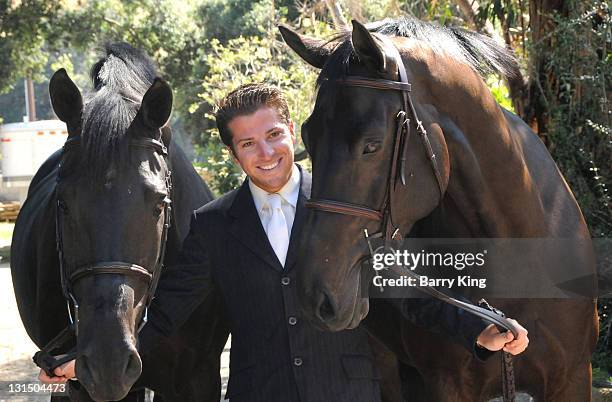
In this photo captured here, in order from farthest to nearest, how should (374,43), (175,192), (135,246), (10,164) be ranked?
(10,164) < (175,192) < (135,246) < (374,43)

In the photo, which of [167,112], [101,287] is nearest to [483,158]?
[167,112]

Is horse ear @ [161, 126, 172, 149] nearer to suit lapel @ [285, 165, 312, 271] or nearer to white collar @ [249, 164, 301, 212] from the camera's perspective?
white collar @ [249, 164, 301, 212]

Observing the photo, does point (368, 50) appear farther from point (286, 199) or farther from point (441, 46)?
point (286, 199)

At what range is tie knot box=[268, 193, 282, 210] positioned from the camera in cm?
316

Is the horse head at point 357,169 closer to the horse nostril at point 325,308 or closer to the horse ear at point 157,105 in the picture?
the horse nostril at point 325,308

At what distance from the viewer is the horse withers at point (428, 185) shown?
261cm

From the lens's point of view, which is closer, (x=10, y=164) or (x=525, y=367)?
(x=525, y=367)

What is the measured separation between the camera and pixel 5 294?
11617mm

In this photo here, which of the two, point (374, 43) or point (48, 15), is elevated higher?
point (48, 15)

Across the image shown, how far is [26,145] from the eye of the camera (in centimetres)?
1994

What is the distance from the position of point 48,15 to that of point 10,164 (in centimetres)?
451

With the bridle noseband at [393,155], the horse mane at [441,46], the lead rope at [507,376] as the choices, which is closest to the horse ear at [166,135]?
the horse mane at [441,46]

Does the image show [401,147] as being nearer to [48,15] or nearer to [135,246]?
[135,246]

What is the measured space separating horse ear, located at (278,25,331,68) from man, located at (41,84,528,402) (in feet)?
0.72
